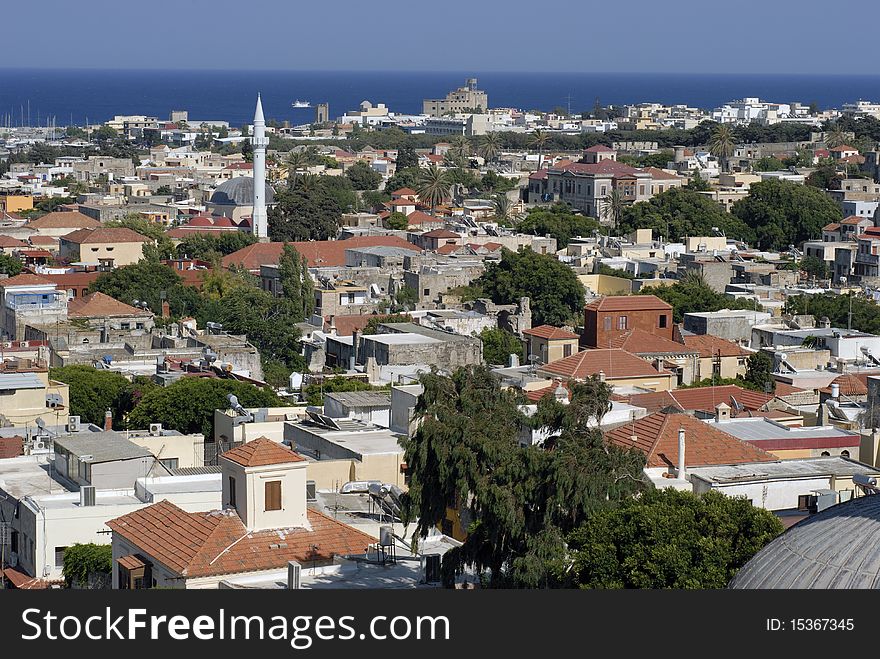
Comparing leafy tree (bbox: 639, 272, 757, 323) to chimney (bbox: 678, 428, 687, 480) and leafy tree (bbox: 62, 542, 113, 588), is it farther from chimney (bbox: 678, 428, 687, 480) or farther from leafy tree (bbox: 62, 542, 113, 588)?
leafy tree (bbox: 62, 542, 113, 588)

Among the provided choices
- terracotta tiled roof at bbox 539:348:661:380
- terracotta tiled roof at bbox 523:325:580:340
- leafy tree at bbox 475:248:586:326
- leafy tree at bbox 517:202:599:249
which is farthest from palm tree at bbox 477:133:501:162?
terracotta tiled roof at bbox 539:348:661:380

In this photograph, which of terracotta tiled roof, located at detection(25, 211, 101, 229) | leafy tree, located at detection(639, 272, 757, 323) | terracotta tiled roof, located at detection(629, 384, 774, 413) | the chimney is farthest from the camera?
terracotta tiled roof, located at detection(25, 211, 101, 229)

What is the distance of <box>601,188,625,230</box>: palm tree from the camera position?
71.1 meters

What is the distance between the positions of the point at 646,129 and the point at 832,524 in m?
118

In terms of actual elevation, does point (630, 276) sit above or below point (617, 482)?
below

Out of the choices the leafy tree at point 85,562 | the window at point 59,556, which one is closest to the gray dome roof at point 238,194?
the window at point 59,556

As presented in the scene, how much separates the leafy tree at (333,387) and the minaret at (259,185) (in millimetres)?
31988

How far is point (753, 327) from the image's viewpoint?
43.0m

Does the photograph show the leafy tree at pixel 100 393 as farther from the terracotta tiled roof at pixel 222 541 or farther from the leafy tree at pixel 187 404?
the terracotta tiled roof at pixel 222 541

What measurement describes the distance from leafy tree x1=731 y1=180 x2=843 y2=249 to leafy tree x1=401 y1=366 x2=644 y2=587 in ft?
172

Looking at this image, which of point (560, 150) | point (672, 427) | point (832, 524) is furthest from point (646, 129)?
point (832, 524)

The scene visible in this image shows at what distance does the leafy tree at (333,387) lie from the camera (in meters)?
32.8

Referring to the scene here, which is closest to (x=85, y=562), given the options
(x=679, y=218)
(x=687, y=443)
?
(x=687, y=443)

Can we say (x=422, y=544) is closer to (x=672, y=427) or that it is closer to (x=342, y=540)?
(x=342, y=540)
